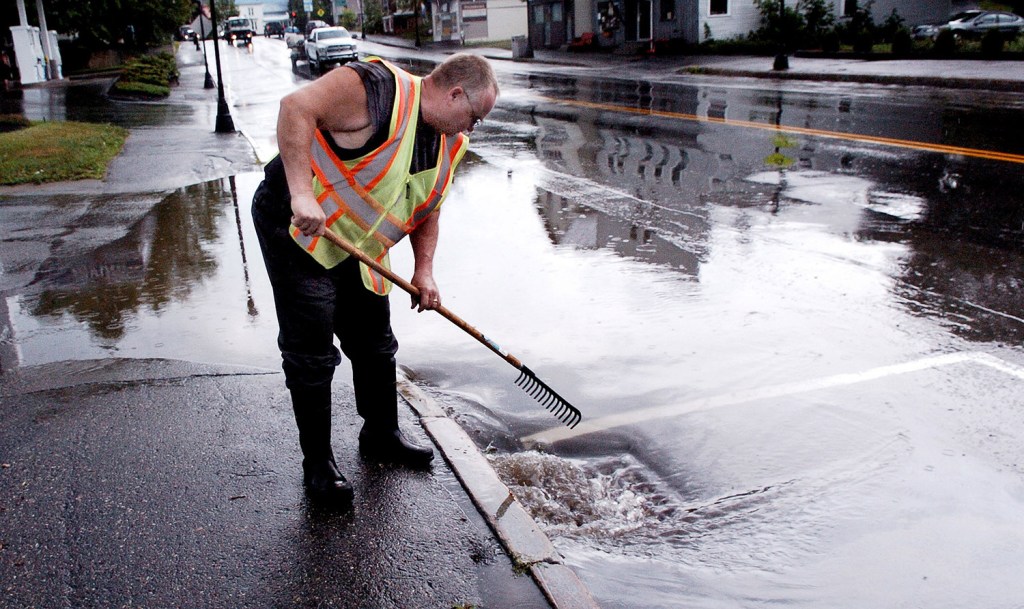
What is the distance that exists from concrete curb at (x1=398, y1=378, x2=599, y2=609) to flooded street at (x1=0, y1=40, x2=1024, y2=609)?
19cm

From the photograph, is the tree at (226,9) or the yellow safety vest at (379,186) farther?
the tree at (226,9)

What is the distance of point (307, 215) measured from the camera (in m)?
3.07

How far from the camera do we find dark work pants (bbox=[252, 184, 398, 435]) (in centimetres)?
342

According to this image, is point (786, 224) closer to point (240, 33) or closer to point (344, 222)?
point (344, 222)

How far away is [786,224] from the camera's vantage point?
8.51 metres

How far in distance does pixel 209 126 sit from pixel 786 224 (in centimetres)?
1442

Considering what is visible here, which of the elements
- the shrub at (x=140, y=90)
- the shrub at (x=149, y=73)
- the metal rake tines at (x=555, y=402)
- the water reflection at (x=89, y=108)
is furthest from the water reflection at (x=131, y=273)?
the shrub at (x=149, y=73)

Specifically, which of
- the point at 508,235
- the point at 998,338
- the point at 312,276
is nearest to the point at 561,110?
the point at 508,235

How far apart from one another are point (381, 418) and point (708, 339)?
258 cm

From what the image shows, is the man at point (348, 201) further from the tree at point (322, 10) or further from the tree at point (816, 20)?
the tree at point (322, 10)

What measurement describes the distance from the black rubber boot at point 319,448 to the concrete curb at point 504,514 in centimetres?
56

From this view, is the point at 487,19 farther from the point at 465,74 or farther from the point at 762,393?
the point at 465,74

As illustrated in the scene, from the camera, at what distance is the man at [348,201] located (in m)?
3.15

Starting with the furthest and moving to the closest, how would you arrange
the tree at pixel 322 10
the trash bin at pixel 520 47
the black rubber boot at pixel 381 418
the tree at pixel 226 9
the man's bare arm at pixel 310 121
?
the tree at pixel 322 10, the tree at pixel 226 9, the trash bin at pixel 520 47, the black rubber boot at pixel 381 418, the man's bare arm at pixel 310 121
